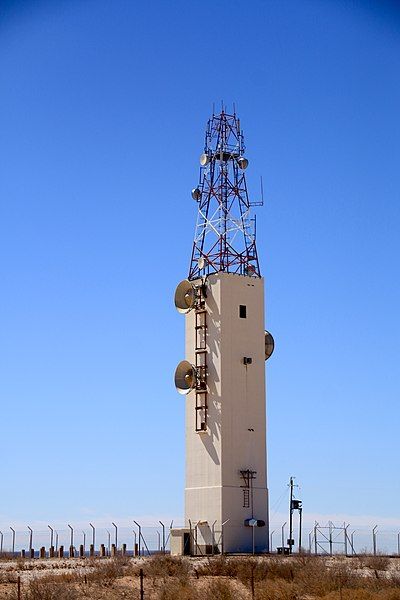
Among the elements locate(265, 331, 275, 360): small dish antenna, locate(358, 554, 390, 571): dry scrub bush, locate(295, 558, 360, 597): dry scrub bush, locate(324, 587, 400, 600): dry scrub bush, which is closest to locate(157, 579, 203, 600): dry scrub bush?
locate(295, 558, 360, 597): dry scrub bush

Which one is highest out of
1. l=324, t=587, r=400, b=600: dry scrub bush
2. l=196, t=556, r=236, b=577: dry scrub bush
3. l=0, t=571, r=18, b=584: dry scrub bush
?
l=196, t=556, r=236, b=577: dry scrub bush

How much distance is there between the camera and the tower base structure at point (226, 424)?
5909 centimetres

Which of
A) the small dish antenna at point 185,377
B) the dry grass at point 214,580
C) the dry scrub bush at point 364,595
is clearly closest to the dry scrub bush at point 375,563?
the dry grass at point 214,580

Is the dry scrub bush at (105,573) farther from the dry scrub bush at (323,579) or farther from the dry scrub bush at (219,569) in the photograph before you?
the dry scrub bush at (323,579)

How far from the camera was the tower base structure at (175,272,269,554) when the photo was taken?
59.1m

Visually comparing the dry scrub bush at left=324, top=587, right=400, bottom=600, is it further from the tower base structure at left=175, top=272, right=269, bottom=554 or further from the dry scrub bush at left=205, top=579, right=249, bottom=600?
the tower base structure at left=175, top=272, right=269, bottom=554

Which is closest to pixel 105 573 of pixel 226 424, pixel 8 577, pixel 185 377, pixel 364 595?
pixel 8 577

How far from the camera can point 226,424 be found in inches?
2350

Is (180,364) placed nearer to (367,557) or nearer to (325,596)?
(367,557)

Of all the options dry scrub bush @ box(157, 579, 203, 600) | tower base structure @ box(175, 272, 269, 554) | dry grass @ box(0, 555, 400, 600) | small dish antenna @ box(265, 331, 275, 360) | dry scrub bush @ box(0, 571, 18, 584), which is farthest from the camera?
small dish antenna @ box(265, 331, 275, 360)

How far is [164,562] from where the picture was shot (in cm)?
4925

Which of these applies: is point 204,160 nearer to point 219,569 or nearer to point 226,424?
point 226,424

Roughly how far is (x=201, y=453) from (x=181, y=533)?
462cm

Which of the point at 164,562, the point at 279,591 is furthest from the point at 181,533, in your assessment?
the point at 279,591
